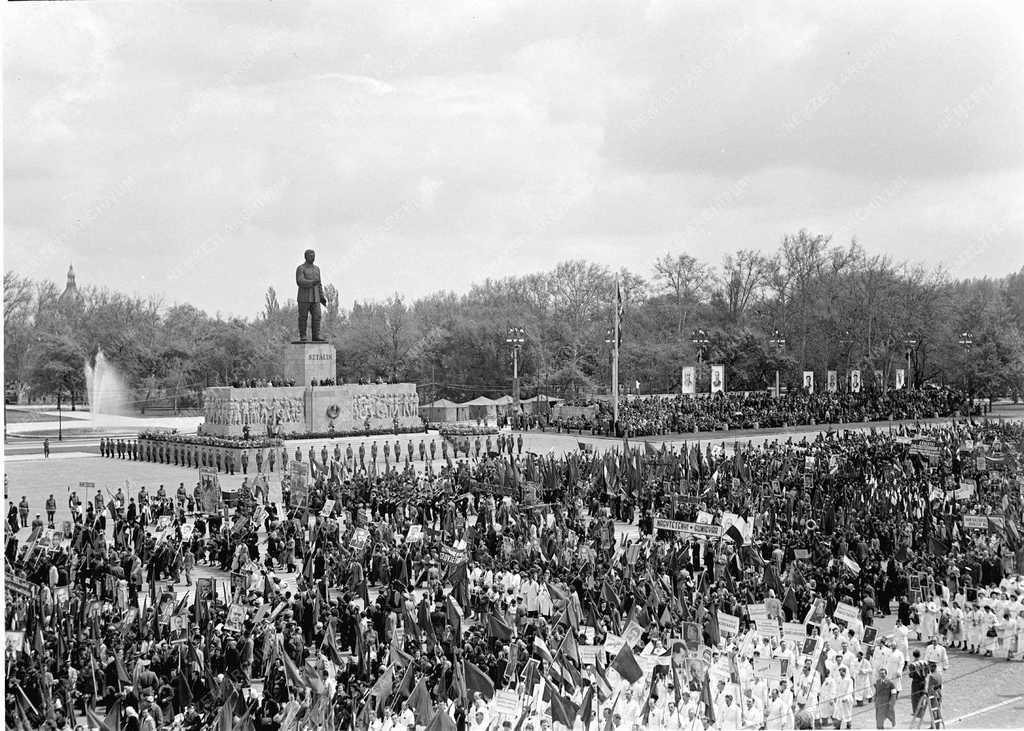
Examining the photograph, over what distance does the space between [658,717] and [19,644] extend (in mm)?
9541

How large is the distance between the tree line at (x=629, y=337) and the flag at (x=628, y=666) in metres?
50.7

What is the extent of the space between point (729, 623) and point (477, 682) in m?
3.72

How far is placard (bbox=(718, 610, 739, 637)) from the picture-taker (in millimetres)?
14609

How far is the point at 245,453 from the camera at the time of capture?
1458 inches

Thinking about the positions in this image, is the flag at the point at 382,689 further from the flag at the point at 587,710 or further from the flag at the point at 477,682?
the flag at the point at 587,710

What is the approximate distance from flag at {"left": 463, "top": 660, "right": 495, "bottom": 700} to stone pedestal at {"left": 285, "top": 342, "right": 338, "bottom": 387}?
113 ft

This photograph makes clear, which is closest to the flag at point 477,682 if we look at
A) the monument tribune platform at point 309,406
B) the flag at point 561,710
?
the flag at point 561,710

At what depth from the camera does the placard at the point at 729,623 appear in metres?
14.6

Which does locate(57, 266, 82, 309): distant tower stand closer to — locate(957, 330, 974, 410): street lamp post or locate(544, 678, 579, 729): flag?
locate(957, 330, 974, 410): street lamp post

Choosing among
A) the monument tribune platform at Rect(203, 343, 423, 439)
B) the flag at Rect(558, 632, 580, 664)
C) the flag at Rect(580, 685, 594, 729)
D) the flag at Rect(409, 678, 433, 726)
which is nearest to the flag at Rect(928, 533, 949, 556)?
the flag at Rect(558, 632, 580, 664)

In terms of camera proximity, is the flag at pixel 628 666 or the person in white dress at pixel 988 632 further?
the person in white dress at pixel 988 632

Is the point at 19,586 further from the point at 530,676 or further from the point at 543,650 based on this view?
the point at 530,676

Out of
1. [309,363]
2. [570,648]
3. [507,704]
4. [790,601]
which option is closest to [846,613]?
[790,601]

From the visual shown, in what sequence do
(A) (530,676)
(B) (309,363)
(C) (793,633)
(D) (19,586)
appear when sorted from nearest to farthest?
1. (A) (530,676)
2. (C) (793,633)
3. (D) (19,586)
4. (B) (309,363)
